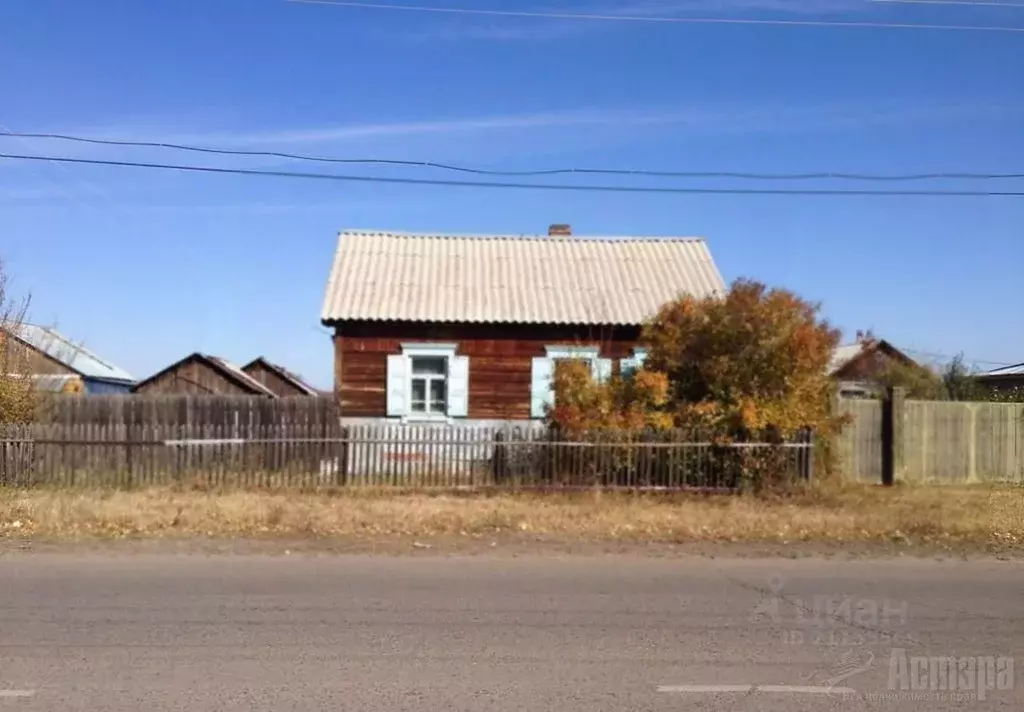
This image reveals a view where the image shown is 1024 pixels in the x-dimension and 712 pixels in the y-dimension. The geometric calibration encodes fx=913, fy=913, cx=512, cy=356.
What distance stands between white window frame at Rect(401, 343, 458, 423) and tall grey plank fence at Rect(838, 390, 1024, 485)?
27.8 feet

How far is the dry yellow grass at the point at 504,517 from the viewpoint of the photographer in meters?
11.7

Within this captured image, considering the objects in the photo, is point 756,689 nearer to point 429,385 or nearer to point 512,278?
point 429,385

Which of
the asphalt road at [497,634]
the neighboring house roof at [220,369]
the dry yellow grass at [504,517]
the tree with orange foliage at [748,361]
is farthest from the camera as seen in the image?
Answer: the neighboring house roof at [220,369]

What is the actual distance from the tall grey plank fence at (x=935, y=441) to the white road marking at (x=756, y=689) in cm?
1339

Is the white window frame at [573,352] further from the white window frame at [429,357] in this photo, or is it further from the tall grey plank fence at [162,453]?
the tall grey plank fence at [162,453]

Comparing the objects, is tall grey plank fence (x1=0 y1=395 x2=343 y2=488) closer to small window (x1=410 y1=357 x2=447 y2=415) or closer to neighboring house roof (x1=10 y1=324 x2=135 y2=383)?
small window (x1=410 y1=357 x2=447 y2=415)

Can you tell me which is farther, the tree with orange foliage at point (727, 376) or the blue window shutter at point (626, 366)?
the blue window shutter at point (626, 366)

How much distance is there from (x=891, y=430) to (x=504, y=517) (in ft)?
31.6

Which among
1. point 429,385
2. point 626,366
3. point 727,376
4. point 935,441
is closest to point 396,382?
point 429,385

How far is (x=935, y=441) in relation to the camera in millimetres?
19000

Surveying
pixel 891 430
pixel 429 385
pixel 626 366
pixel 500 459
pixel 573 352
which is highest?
pixel 573 352

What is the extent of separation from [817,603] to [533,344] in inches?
525

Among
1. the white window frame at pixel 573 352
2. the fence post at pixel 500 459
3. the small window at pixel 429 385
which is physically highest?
the white window frame at pixel 573 352

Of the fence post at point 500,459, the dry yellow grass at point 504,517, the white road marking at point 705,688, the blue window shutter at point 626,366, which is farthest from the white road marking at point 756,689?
the blue window shutter at point 626,366
